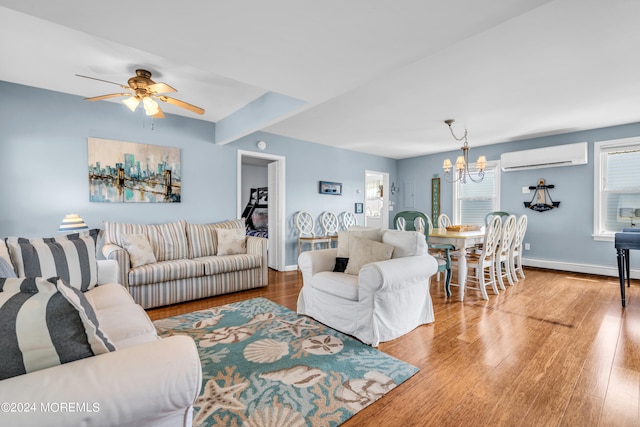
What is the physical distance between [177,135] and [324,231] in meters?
3.05

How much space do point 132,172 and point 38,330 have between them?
355 centimetres

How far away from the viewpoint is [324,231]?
18.8ft

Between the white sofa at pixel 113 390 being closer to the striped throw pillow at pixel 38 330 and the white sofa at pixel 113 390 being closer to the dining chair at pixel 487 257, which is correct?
the striped throw pillow at pixel 38 330

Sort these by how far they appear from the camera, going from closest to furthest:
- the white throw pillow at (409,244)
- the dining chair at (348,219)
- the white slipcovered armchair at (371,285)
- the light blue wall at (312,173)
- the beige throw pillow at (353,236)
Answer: the white slipcovered armchair at (371,285) → the white throw pillow at (409,244) → the beige throw pillow at (353,236) → the light blue wall at (312,173) → the dining chair at (348,219)

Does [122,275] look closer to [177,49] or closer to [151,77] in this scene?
[151,77]

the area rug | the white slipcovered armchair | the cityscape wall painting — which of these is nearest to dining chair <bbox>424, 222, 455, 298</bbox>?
the white slipcovered armchair

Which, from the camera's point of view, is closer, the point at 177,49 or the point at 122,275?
the point at 177,49

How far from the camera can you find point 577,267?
190 inches

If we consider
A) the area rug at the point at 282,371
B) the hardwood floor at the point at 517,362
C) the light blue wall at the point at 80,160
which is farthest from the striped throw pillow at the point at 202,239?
the area rug at the point at 282,371

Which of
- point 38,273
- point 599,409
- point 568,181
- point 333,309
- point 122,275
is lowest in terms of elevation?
point 599,409

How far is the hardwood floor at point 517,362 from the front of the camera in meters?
1.53

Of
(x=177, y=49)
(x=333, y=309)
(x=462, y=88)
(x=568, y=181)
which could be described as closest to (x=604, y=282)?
(x=568, y=181)

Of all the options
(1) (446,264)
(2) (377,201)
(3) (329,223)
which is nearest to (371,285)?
(1) (446,264)

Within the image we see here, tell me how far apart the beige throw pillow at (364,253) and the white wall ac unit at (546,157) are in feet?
13.3
